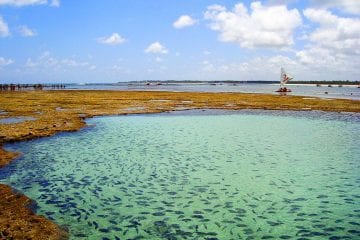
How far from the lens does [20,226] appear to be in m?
11.2

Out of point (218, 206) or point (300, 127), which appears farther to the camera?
point (300, 127)

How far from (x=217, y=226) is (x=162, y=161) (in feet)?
A: 30.1

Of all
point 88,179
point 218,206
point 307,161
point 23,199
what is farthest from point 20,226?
point 307,161

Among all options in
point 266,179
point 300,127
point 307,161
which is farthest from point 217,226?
point 300,127

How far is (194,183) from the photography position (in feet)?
53.6

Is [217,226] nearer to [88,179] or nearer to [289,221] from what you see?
[289,221]

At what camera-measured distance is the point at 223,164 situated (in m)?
20.0

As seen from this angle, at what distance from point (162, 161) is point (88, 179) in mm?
5014

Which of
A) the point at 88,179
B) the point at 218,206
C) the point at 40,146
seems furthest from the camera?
the point at 40,146

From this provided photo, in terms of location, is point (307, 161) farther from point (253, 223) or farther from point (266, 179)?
point (253, 223)

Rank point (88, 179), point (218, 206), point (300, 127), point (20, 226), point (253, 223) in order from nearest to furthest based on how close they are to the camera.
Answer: point (20, 226)
point (253, 223)
point (218, 206)
point (88, 179)
point (300, 127)

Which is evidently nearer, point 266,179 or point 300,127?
point 266,179

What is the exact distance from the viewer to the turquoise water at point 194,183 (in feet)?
38.5

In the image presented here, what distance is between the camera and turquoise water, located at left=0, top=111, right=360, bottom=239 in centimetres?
1174
